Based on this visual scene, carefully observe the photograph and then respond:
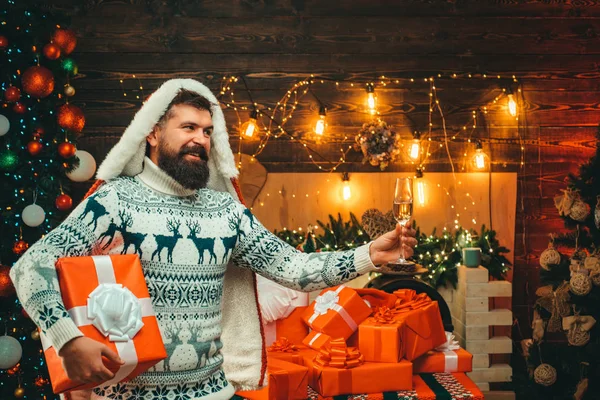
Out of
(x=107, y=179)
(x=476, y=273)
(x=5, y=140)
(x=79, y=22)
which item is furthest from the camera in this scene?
(x=79, y=22)

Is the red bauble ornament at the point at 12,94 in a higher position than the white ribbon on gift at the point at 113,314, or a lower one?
higher

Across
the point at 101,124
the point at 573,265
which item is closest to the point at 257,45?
the point at 101,124

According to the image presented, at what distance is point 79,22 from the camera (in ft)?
15.6

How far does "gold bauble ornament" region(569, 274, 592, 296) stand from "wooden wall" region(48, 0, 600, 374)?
1.15 meters

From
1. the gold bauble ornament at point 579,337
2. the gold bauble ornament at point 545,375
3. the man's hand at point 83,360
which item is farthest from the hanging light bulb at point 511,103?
the man's hand at point 83,360

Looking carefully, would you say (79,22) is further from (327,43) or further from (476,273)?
(476,273)

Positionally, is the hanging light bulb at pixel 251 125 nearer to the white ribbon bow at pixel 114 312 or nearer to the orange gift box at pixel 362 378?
the orange gift box at pixel 362 378

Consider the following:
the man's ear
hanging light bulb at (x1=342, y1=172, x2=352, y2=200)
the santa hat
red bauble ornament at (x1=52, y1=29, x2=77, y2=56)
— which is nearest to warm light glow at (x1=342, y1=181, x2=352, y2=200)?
hanging light bulb at (x1=342, y1=172, x2=352, y2=200)

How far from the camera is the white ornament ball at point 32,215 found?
150 inches

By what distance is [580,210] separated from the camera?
390 centimetres

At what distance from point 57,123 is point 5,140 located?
0.31 metres

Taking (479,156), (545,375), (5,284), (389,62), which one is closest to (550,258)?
(545,375)

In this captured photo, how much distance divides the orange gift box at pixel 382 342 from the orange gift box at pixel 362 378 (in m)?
0.04

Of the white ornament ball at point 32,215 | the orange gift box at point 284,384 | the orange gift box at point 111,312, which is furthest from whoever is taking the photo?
the white ornament ball at point 32,215
